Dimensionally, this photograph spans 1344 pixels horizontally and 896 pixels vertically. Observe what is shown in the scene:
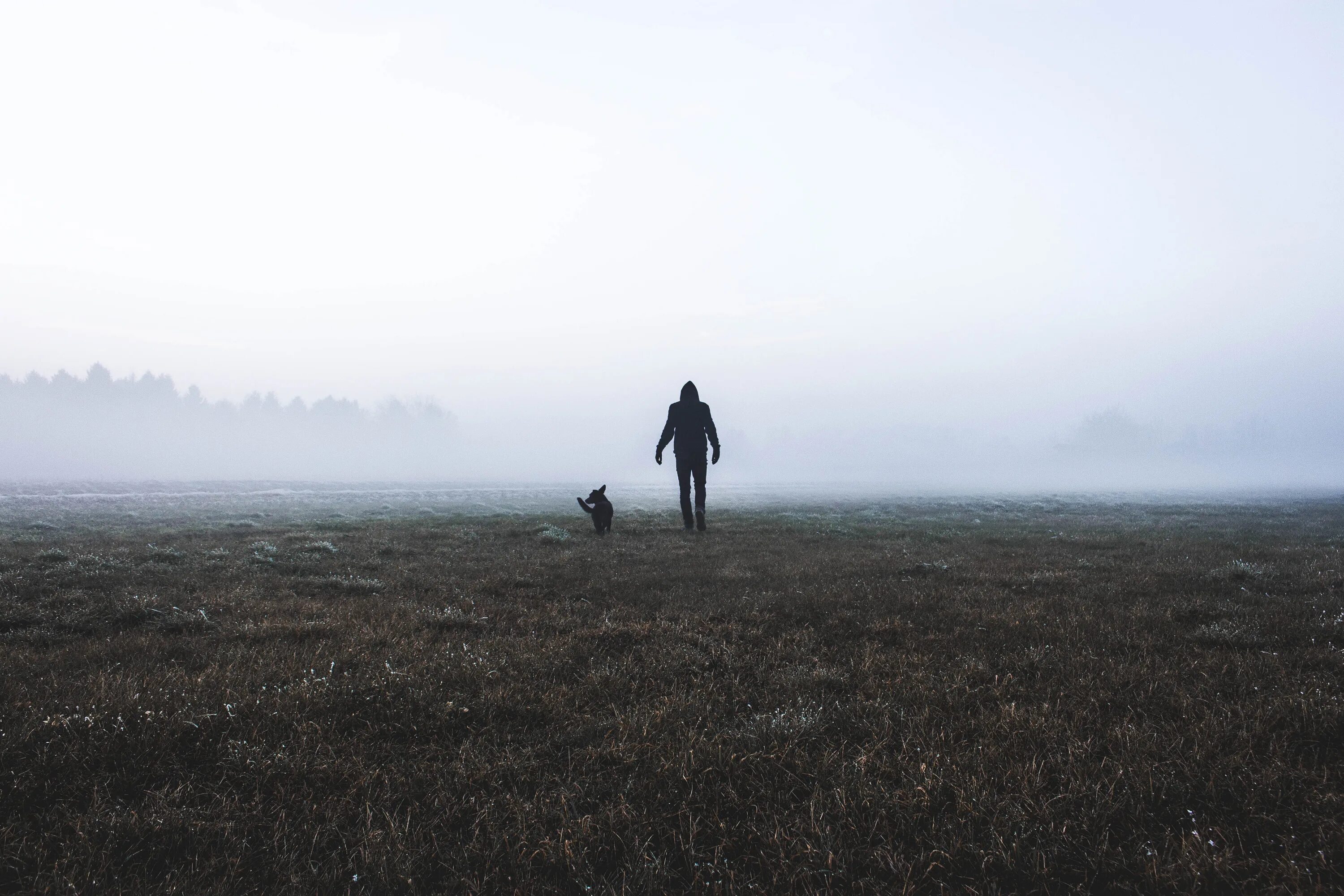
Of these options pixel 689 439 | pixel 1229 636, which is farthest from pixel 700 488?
pixel 1229 636

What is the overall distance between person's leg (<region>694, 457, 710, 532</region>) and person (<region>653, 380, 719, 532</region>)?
0.02 m

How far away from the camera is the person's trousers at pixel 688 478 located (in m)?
17.9

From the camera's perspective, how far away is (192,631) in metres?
6.79

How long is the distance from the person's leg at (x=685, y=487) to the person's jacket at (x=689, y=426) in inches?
10.8

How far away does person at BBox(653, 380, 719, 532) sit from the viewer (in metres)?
18.0

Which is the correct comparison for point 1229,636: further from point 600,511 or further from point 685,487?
point 600,511

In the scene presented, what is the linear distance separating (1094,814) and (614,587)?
24.9 ft

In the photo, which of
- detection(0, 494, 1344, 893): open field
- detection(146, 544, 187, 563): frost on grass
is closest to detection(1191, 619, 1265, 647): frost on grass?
detection(0, 494, 1344, 893): open field

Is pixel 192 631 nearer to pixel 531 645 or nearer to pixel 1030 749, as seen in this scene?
pixel 531 645

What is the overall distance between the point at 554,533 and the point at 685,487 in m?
4.51

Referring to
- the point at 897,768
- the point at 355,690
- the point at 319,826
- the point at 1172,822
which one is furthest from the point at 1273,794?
the point at 355,690

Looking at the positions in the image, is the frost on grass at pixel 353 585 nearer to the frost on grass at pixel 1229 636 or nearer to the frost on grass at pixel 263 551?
the frost on grass at pixel 263 551

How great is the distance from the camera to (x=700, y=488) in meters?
18.5

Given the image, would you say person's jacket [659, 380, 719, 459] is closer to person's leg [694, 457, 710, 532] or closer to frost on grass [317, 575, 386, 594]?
person's leg [694, 457, 710, 532]
